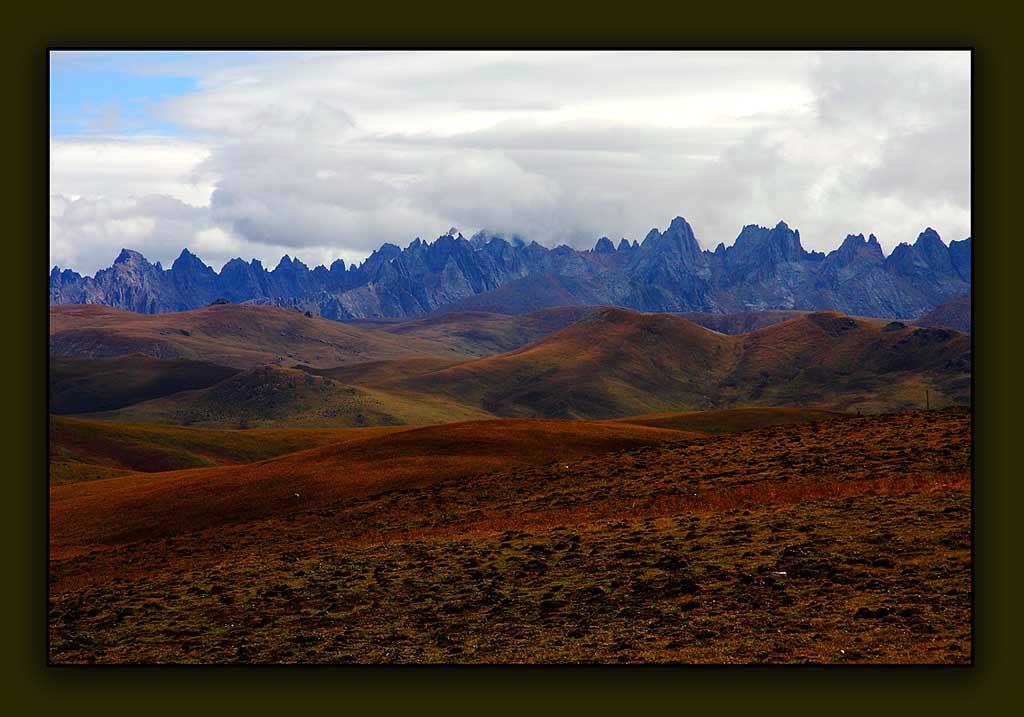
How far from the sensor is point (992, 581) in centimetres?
3044

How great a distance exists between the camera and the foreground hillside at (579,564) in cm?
2909

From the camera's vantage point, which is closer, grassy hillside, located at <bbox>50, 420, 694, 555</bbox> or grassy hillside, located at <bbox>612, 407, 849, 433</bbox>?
grassy hillside, located at <bbox>50, 420, 694, 555</bbox>

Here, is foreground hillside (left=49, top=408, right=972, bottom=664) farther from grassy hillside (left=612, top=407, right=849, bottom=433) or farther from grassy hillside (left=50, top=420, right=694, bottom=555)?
grassy hillside (left=612, top=407, right=849, bottom=433)

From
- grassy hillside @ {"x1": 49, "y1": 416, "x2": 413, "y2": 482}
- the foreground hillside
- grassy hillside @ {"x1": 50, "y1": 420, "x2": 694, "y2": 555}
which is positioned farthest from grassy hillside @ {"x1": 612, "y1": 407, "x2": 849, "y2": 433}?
the foreground hillside

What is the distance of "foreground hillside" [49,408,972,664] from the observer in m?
29.1

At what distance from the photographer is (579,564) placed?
118 ft

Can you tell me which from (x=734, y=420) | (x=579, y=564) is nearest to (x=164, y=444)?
(x=734, y=420)

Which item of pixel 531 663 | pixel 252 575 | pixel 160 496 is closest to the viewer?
pixel 531 663

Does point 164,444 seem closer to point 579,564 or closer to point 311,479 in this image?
point 311,479
